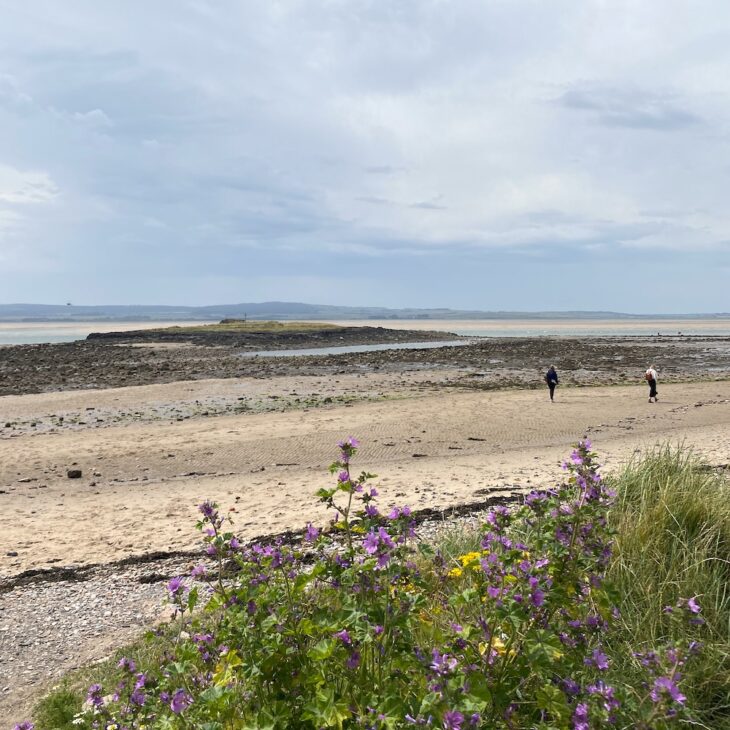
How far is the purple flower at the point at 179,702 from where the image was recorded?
8.44 feet

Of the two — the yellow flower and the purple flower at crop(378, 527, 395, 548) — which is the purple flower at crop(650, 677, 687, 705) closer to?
the purple flower at crop(378, 527, 395, 548)

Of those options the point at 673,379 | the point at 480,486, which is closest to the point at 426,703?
the point at 480,486

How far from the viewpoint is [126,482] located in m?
13.6

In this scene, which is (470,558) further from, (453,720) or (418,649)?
(453,720)

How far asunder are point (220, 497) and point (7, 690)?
6.52 meters

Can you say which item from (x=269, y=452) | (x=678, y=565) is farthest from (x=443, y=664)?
(x=269, y=452)

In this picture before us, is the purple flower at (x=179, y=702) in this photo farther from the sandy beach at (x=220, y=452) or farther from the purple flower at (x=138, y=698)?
the sandy beach at (x=220, y=452)

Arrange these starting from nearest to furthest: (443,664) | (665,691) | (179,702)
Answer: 1. (665,691)
2. (443,664)
3. (179,702)

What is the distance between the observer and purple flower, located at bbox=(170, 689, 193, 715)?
8.44 ft

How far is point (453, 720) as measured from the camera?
6.75 ft

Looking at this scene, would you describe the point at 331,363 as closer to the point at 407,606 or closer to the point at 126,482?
the point at 126,482

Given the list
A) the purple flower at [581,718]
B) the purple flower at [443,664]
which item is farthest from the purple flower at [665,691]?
the purple flower at [443,664]

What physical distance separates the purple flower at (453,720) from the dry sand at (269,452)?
726 cm

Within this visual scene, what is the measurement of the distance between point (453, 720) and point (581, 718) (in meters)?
0.60
